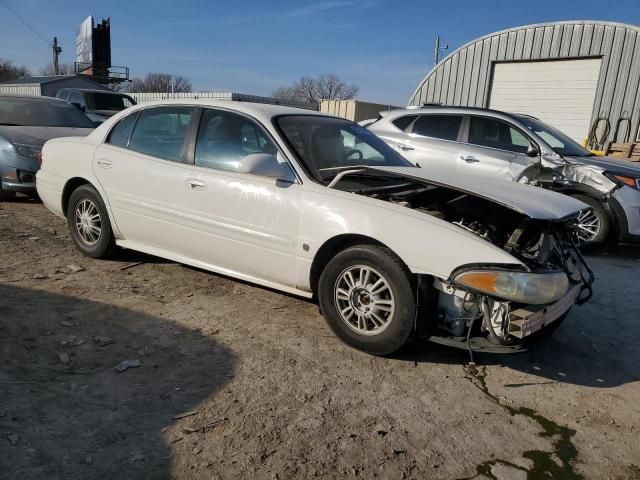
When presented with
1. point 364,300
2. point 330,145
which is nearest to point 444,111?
point 330,145

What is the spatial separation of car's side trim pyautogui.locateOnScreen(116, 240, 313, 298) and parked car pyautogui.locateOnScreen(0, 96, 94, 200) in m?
3.25

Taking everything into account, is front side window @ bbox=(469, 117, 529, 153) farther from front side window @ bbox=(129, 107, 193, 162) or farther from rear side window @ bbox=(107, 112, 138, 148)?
rear side window @ bbox=(107, 112, 138, 148)

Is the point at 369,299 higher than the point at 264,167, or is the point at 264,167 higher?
the point at 264,167

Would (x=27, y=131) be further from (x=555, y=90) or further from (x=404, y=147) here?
(x=555, y=90)

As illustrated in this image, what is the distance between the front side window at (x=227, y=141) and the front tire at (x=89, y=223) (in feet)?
4.23

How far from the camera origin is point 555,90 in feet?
47.9

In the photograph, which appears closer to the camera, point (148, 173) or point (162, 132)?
point (148, 173)

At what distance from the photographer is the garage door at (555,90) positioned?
14.1m

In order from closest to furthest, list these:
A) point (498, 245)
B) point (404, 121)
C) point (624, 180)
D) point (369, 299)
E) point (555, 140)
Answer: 1. point (498, 245)
2. point (369, 299)
3. point (624, 180)
4. point (555, 140)
5. point (404, 121)

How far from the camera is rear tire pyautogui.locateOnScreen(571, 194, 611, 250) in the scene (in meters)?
6.36

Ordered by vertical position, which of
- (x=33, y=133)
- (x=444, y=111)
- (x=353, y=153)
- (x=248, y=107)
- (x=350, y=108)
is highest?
(x=350, y=108)

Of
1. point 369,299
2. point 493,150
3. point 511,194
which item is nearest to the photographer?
point 369,299

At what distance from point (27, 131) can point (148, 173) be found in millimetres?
4350

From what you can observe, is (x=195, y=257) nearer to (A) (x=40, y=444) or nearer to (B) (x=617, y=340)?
(A) (x=40, y=444)
